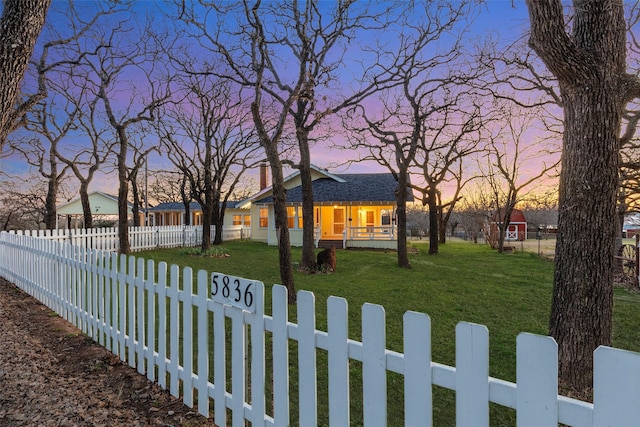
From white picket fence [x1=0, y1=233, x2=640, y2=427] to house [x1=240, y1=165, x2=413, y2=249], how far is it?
59.4 ft

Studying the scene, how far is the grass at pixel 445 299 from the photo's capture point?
407 cm

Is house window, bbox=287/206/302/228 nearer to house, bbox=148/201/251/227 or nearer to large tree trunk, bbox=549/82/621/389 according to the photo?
house, bbox=148/201/251/227

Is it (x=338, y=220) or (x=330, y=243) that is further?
(x=338, y=220)

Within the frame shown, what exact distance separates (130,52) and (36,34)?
13.1 m

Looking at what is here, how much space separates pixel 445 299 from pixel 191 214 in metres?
37.7

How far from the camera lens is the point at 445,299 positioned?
805cm

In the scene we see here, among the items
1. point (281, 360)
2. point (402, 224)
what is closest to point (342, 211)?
point (402, 224)

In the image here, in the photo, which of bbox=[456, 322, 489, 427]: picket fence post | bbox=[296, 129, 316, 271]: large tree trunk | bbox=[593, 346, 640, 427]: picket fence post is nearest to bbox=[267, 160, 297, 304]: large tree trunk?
bbox=[296, 129, 316, 271]: large tree trunk

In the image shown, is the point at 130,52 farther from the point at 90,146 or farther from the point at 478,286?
the point at 478,286

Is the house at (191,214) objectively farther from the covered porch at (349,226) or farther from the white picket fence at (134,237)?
the covered porch at (349,226)

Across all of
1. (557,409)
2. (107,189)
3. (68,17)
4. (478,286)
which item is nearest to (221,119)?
(68,17)

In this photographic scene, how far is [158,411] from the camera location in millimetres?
3133

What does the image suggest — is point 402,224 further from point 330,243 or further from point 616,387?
point 616,387

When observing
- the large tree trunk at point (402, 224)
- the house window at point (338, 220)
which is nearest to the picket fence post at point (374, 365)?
the large tree trunk at point (402, 224)
